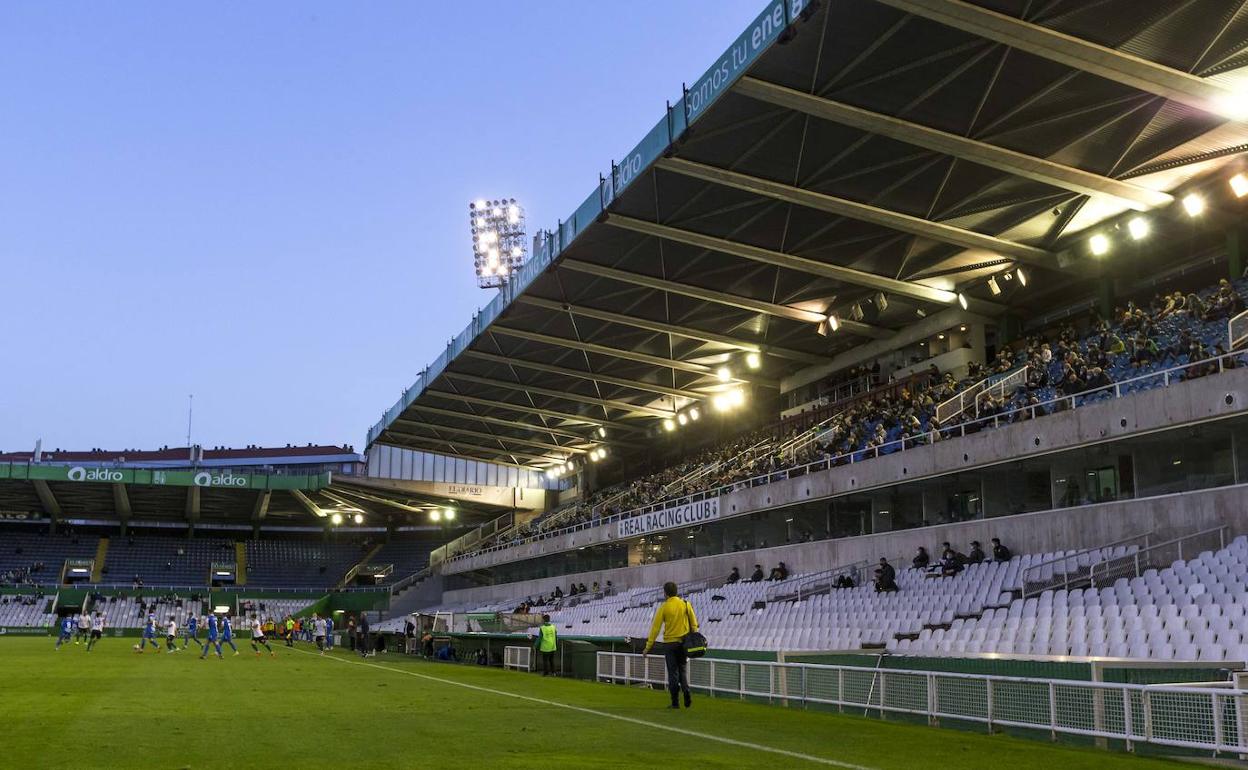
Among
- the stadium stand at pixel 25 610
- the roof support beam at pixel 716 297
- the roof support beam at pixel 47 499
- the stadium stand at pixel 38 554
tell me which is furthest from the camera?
the stadium stand at pixel 38 554

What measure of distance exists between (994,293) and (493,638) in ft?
65.1

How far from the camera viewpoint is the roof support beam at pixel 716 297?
37.9 m

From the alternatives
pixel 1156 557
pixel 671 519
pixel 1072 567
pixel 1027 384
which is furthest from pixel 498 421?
pixel 1156 557

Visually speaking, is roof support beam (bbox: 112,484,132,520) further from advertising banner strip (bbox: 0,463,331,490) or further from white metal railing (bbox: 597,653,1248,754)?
white metal railing (bbox: 597,653,1248,754)

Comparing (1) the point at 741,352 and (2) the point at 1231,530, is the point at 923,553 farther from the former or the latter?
(1) the point at 741,352

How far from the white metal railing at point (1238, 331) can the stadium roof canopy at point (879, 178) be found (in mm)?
4623

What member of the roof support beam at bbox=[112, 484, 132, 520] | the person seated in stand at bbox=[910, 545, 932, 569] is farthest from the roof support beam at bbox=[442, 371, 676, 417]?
the roof support beam at bbox=[112, 484, 132, 520]

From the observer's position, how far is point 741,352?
1906 inches

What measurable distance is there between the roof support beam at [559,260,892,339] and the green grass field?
2033cm

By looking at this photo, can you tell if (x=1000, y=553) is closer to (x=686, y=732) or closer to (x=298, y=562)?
(x=686, y=732)

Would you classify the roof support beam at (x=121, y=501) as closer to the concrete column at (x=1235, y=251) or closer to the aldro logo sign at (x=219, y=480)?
the aldro logo sign at (x=219, y=480)

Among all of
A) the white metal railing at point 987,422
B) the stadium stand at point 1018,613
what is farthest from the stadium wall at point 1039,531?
the white metal railing at point 987,422

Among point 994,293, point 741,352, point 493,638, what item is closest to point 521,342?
point 741,352

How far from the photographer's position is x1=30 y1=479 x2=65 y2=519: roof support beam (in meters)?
72.9
